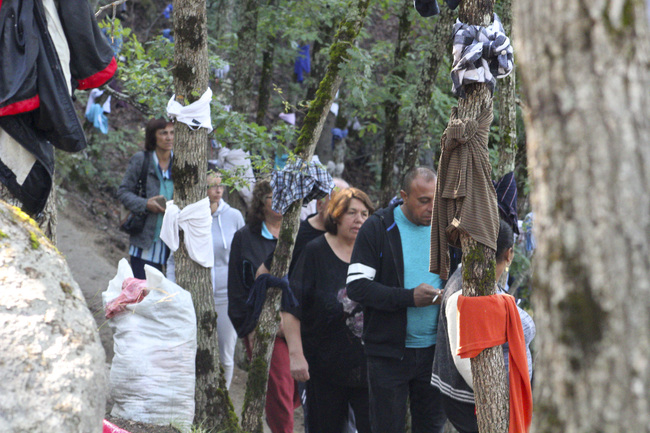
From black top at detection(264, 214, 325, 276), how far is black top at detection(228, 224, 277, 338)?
23cm

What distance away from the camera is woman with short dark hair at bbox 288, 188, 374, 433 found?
5328mm

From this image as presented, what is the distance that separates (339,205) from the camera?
5.50 m

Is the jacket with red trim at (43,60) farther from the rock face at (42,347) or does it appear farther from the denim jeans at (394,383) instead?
the denim jeans at (394,383)

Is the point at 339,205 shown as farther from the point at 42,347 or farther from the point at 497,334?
the point at 42,347

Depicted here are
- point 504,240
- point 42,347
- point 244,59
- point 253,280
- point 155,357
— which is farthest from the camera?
point 244,59

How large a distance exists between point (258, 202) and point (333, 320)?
1408 millimetres

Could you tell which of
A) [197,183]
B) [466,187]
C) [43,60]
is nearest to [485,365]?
[466,187]

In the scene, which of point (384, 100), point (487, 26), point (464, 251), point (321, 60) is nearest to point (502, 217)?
point (464, 251)

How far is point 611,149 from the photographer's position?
4.91ft

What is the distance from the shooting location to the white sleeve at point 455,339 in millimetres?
3750

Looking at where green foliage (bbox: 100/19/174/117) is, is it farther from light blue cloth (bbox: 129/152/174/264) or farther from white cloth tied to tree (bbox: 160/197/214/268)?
white cloth tied to tree (bbox: 160/197/214/268)

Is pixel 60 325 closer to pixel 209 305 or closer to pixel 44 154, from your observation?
pixel 44 154

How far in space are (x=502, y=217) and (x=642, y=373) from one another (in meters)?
2.89

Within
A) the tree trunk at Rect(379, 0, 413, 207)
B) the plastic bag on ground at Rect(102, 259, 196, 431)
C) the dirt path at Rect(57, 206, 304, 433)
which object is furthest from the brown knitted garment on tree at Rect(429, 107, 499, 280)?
the dirt path at Rect(57, 206, 304, 433)
